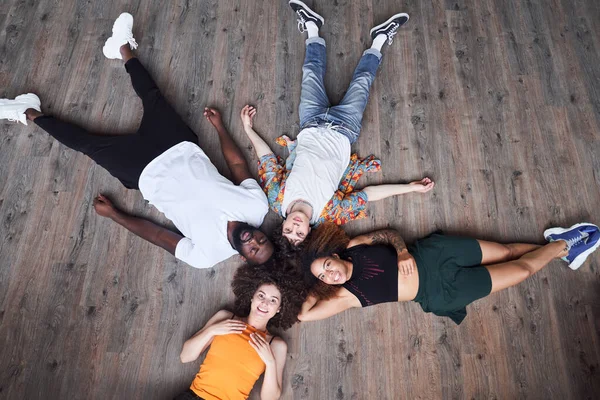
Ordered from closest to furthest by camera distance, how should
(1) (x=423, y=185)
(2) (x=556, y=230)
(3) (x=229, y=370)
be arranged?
(3) (x=229, y=370)
(2) (x=556, y=230)
(1) (x=423, y=185)

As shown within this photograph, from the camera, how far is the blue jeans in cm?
249

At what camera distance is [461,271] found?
215 centimetres

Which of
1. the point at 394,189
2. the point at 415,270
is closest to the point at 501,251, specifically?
the point at 415,270

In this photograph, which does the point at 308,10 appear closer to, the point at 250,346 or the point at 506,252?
the point at 506,252

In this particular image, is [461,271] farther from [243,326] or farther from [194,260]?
[194,260]

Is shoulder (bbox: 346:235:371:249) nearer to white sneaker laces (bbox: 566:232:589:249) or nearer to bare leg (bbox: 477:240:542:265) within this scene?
bare leg (bbox: 477:240:542:265)

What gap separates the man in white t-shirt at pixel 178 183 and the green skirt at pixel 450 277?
0.79 metres

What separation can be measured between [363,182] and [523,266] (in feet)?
3.09

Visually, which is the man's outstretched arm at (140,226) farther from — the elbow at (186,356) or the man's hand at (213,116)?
the man's hand at (213,116)

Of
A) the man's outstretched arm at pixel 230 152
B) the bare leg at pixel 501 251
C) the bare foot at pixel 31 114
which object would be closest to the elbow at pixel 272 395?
the man's outstretched arm at pixel 230 152

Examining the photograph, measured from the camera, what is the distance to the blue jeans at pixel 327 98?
98.1 inches

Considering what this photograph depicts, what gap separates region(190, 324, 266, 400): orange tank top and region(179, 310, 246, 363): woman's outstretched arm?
0.04 metres

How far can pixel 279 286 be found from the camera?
6.82ft

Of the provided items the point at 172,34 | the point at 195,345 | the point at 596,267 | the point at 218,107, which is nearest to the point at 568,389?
the point at 596,267
